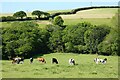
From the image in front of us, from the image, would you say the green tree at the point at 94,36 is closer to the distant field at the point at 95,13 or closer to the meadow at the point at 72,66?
the meadow at the point at 72,66

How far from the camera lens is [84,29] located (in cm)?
7000

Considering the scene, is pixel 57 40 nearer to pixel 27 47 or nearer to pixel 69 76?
pixel 27 47

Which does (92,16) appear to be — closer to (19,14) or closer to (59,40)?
(19,14)

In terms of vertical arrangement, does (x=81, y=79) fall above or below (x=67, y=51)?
above

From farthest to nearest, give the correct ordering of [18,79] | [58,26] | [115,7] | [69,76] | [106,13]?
1. [115,7]
2. [106,13]
3. [58,26]
4. [69,76]
5. [18,79]

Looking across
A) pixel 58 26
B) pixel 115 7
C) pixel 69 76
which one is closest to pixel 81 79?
pixel 69 76

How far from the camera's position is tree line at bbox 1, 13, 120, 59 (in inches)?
2436

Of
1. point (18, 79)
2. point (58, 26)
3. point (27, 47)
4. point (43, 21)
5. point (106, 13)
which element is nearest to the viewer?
point (18, 79)

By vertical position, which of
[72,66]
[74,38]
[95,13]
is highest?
[95,13]

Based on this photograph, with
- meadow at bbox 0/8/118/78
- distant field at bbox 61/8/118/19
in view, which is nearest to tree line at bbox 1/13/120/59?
meadow at bbox 0/8/118/78

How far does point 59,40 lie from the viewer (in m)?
69.0

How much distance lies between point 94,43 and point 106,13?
96.5 ft

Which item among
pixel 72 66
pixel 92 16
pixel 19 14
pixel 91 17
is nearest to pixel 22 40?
pixel 19 14

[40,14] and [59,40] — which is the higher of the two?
[40,14]
